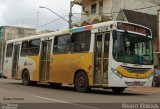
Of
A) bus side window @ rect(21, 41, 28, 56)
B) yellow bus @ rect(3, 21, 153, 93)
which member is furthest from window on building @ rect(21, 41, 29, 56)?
yellow bus @ rect(3, 21, 153, 93)

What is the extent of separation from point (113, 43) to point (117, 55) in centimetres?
57

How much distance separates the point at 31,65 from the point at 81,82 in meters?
6.40

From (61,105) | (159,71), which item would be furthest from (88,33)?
(159,71)

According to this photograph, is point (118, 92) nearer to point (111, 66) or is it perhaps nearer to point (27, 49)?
point (111, 66)

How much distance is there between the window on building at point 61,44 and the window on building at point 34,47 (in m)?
2.44

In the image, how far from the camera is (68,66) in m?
21.0

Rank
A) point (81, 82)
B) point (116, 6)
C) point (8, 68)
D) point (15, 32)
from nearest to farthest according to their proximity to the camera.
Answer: point (81, 82) → point (8, 68) → point (116, 6) → point (15, 32)

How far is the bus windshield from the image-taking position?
18.0 m

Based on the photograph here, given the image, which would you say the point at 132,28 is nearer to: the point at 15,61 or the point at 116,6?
the point at 15,61

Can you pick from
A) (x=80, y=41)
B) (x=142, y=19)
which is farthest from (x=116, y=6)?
(x=80, y=41)

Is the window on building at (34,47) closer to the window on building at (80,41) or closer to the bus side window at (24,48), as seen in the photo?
the bus side window at (24,48)

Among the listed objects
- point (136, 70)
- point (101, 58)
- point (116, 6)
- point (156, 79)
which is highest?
point (116, 6)

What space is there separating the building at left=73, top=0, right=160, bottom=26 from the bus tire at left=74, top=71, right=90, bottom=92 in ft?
78.7

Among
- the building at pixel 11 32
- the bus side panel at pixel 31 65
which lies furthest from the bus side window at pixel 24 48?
the building at pixel 11 32
